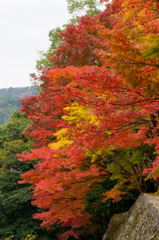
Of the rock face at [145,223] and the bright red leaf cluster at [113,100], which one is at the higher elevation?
the bright red leaf cluster at [113,100]

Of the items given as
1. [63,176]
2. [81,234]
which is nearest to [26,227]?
[81,234]

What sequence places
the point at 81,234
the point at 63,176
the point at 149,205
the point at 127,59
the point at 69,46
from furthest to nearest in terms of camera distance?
the point at 69,46 < the point at 81,234 < the point at 63,176 < the point at 149,205 < the point at 127,59

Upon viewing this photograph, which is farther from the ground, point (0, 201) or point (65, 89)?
point (65, 89)

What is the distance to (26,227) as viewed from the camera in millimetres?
13016

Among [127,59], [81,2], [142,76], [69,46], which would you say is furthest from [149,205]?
[81,2]

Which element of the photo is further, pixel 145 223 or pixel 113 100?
pixel 113 100

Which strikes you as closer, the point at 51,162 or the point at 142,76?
the point at 142,76

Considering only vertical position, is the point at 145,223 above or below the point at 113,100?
below

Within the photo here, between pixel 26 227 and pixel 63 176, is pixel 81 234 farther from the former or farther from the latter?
pixel 63 176

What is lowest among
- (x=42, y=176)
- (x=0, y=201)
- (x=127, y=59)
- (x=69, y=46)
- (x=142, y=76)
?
(x=0, y=201)

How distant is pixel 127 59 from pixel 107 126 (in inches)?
83.6

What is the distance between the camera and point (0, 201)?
1373 cm

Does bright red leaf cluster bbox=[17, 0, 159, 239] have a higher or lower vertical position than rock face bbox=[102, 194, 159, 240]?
higher

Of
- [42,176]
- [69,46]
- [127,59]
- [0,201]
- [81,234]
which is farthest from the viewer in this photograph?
[0,201]
